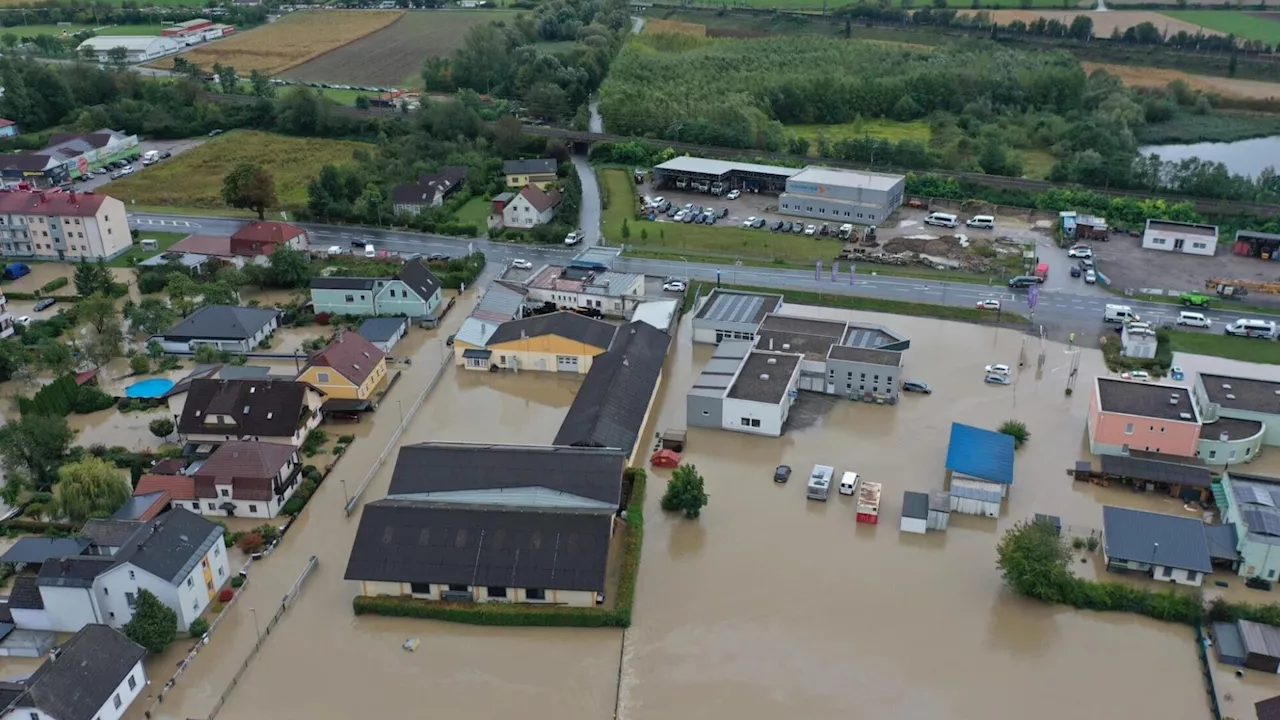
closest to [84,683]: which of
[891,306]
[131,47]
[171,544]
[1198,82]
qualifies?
[171,544]

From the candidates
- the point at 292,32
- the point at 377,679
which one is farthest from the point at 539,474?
the point at 292,32

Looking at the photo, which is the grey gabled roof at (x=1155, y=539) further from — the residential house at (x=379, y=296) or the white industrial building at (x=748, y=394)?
the residential house at (x=379, y=296)

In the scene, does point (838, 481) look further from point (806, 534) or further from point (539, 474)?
point (539, 474)

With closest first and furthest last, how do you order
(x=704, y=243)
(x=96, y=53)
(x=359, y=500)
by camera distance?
(x=359, y=500)
(x=704, y=243)
(x=96, y=53)

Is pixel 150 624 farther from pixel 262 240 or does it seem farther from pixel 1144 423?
pixel 1144 423

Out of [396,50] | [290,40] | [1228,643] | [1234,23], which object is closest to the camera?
[1228,643]

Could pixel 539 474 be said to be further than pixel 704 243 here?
No

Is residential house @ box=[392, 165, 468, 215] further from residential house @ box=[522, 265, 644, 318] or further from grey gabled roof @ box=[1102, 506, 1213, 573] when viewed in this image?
grey gabled roof @ box=[1102, 506, 1213, 573]

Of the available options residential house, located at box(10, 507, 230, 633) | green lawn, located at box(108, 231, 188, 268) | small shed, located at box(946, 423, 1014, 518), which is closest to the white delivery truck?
small shed, located at box(946, 423, 1014, 518)
